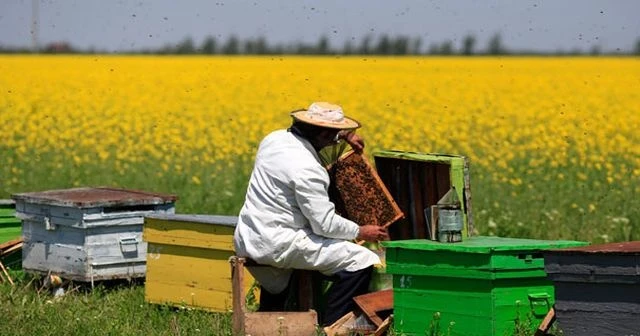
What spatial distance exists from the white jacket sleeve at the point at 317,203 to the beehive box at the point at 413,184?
63cm

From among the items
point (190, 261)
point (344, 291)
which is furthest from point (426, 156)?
point (190, 261)

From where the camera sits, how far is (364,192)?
24.9 ft

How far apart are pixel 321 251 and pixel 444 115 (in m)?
9.52

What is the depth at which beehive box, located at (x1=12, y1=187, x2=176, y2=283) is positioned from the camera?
29.6ft

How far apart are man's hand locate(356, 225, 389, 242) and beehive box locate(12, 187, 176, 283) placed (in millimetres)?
2225

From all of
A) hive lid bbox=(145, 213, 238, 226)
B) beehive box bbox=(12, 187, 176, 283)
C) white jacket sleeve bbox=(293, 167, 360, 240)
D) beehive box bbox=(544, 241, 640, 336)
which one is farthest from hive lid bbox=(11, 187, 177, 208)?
beehive box bbox=(544, 241, 640, 336)

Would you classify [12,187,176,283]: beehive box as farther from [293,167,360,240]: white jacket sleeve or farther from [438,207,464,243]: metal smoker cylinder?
[438,207,464,243]: metal smoker cylinder

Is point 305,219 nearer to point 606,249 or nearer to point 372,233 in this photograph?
point 372,233

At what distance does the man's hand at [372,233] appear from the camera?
24.2 ft

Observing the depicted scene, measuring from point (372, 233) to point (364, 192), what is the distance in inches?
12.0

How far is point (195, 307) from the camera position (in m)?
8.31

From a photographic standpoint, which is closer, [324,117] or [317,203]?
[317,203]

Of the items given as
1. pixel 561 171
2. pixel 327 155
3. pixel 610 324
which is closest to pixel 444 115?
pixel 561 171

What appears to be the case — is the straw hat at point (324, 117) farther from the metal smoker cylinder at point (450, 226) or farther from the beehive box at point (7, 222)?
the beehive box at point (7, 222)
